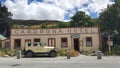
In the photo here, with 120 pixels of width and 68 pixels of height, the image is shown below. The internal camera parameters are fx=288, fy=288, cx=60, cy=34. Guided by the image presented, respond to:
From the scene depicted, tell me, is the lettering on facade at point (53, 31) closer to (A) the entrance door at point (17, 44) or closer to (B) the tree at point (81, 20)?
(A) the entrance door at point (17, 44)

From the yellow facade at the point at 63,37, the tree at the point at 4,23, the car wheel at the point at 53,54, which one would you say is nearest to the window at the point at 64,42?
the yellow facade at the point at 63,37

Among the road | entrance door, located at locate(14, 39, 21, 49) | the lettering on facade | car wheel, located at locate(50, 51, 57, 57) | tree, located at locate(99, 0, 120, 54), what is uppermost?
tree, located at locate(99, 0, 120, 54)

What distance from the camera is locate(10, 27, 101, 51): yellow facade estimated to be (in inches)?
1751

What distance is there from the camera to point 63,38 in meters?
44.7

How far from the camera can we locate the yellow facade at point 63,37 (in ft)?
146

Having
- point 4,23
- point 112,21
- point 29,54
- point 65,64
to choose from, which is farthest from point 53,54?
point 4,23

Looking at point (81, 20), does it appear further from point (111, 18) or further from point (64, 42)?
point (64, 42)

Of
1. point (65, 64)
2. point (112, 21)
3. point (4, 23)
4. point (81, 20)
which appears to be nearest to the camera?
point (65, 64)

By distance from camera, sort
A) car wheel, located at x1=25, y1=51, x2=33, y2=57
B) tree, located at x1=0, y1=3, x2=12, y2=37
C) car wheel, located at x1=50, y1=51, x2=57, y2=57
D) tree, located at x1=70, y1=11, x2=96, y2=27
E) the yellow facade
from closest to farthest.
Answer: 1. car wheel, located at x1=50, y1=51, x2=57, y2=57
2. car wheel, located at x1=25, y1=51, x2=33, y2=57
3. the yellow facade
4. tree, located at x1=70, y1=11, x2=96, y2=27
5. tree, located at x1=0, y1=3, x2=12, y2=37

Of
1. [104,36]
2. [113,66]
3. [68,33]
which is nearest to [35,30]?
[68,33]

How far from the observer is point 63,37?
147 feet

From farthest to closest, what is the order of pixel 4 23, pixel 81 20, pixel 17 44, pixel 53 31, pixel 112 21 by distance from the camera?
pixel 4 23
pixel 81 20
pixel 112 21
pixel 17 44
pixel 53 31

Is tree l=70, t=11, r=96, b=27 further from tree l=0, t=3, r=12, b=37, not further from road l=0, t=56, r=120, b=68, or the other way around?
road l=0, t=56, r=120, b=68

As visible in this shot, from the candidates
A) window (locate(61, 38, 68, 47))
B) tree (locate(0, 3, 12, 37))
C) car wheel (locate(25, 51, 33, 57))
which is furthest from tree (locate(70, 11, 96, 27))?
car wheel (locate(25, 51, 33, 57))
